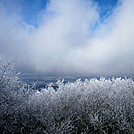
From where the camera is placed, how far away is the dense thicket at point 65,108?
12469 millimetres

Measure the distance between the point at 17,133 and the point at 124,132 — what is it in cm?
628

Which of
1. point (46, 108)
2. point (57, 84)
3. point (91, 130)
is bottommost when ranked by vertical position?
point (91, 130)

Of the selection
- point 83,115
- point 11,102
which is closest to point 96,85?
point 83,115

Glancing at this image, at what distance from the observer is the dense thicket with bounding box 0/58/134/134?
40.9 feet

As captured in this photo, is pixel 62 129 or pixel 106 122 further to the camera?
pixel 106 122

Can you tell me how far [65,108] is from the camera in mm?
15250

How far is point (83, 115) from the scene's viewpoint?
49.3ft

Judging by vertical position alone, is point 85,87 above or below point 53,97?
above

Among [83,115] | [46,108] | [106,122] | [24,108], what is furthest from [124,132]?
[24,108]

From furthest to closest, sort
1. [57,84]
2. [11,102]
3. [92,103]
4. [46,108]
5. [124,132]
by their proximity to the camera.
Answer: [57,84] → [92,103] → [46,108] → [124,132] → [11,102]

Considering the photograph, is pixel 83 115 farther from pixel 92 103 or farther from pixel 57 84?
pixel 57 84

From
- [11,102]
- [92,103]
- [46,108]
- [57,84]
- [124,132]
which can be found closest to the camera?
[11,102]

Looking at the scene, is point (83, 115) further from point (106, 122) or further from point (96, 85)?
point (96, 85)

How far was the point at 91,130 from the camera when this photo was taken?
1400 cm
